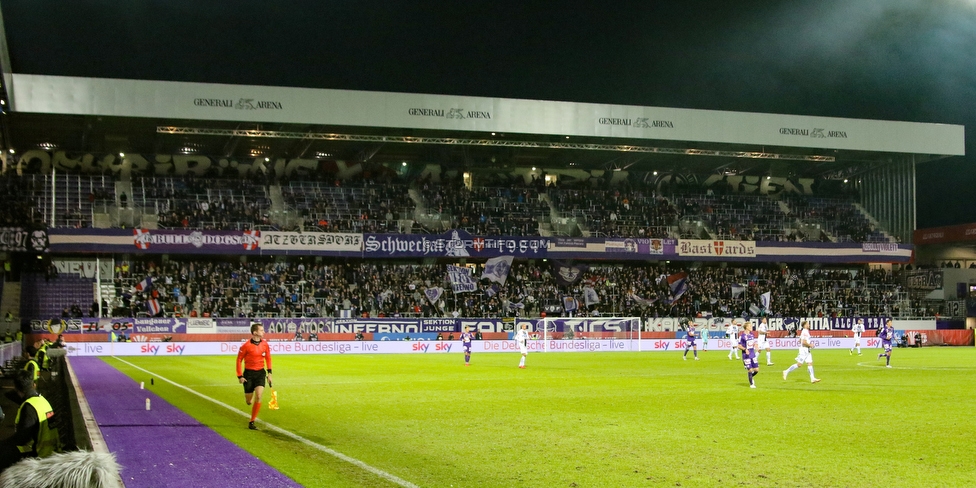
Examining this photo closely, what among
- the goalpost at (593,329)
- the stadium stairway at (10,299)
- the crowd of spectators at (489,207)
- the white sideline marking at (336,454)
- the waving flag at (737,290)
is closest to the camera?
the white sideline marking at (336,454)

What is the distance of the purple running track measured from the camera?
37.9 ft

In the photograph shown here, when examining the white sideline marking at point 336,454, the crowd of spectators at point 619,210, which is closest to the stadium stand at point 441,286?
the crowd of spectators at point 619,210

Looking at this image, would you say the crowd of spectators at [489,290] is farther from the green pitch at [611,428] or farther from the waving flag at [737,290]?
the green pitch at [611,428]

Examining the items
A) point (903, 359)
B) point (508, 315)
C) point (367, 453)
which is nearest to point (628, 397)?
point (367, 453)

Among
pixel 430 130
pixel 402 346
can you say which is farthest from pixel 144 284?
pixel 430 130

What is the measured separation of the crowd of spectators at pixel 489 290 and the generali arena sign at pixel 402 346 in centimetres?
378

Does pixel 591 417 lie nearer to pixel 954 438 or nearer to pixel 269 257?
pixel 954 438

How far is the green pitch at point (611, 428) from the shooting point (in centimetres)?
1180

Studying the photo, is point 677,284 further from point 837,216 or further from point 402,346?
point 402,346

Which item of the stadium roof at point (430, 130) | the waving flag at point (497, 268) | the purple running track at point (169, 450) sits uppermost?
the stadium roof at point (430, 130)

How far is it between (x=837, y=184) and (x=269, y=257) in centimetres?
4971

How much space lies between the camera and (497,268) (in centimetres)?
6303

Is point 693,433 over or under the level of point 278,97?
under

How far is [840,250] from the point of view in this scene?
6862 centimetres
